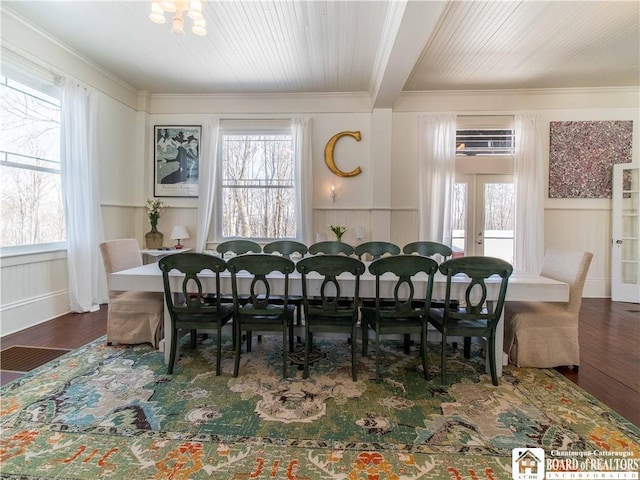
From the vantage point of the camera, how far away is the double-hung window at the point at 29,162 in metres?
3.12

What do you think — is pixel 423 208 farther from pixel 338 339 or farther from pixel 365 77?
pixel 338 339

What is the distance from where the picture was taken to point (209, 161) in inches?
192

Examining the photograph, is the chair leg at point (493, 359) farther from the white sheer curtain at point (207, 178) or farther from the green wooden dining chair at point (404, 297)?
the white sheer curtain at point (207, 178)

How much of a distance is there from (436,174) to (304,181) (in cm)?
204

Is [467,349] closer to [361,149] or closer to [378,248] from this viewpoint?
[378,248]

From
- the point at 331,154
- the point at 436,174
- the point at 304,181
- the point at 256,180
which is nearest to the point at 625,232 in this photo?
the point at 436,174

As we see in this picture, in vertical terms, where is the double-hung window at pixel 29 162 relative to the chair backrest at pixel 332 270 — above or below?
above

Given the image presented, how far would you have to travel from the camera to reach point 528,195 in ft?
15.2

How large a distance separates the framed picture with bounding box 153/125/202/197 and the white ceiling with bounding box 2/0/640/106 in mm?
705

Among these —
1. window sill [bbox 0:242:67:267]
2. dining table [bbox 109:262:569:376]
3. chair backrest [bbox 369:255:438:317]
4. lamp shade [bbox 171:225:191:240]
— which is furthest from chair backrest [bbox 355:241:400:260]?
window sill [bbox 0:242:67:267]

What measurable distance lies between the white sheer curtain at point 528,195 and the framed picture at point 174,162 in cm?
506

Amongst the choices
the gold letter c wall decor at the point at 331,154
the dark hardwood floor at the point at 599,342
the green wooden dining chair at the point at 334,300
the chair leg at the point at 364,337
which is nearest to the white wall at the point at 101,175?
the dark hardwood floor at the point at 599,342

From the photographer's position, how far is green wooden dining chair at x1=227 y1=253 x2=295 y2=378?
2.17 m

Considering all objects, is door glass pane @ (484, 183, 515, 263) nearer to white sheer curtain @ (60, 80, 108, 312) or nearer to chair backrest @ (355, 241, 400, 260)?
chair backrest @ (355, 241, 400, 260)
